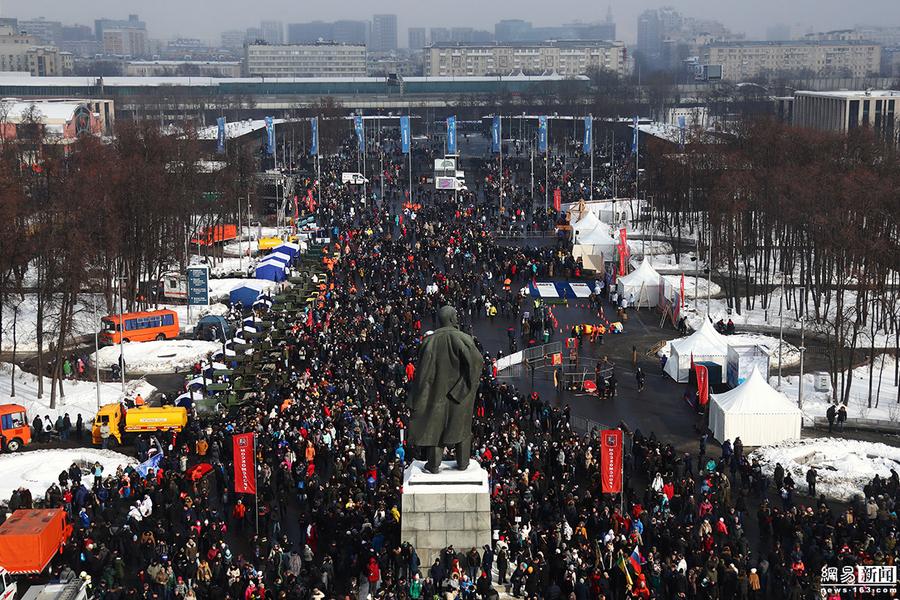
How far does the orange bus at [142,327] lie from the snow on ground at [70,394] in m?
4.53

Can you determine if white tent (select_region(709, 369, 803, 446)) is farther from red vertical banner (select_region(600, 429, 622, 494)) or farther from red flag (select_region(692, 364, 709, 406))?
red vertical banner (select_region(600, 429, 622, 494))

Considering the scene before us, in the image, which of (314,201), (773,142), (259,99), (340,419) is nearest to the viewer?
(340,419)

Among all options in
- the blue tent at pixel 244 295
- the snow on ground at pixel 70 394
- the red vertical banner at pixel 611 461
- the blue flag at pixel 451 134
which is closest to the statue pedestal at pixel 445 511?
the red vertical banner at pixel 611 461

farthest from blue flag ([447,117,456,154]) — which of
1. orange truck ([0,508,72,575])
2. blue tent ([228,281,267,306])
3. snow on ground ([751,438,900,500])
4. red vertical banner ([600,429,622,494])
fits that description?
orange truck ([0,508,72,575])

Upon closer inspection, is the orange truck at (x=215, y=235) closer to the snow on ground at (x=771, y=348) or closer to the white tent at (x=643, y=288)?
the white tent at (x=643, y=288)

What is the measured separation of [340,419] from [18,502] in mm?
8591

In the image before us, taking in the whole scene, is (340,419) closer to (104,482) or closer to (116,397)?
(104,482)

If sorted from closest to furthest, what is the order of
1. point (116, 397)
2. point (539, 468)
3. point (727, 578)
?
1. point (727, 578)
2. point (539, 468)
3. point (116, 397)

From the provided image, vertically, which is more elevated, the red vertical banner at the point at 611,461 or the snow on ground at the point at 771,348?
the red vertical banner at the point at 611,461

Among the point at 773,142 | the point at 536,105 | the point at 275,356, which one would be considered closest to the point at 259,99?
the point at 536,105

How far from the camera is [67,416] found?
35.0 m

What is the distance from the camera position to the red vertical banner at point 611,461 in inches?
1060

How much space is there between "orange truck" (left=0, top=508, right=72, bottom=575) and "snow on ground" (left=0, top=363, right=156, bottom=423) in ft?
42.7

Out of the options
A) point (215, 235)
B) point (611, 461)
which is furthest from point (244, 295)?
point (611, 461)
